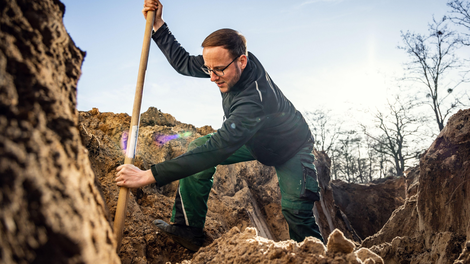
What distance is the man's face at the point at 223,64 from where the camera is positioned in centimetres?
276

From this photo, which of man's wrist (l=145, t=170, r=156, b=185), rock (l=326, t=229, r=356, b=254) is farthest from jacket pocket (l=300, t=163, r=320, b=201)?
man's wrist (l=145, t=170, r=156, b=185)

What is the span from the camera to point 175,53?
11.5 feet

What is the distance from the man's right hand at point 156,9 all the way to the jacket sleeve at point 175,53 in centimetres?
5

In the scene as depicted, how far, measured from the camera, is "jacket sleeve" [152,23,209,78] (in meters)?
3.42

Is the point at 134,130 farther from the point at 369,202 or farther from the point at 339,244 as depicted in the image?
the point at 369,202

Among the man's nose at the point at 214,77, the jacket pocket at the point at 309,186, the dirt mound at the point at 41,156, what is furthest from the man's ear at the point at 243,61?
the dirt mound at the point at 41,156

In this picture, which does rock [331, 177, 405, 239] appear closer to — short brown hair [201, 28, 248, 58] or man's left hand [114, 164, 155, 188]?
short brown hair [201, 28, 248, 58]

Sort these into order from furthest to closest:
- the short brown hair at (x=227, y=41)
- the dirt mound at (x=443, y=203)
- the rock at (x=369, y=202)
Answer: the rock at (x=369, y=202) → the dirt mound at (x=443, y=203) → the short brown hair at (x=227, y=41)

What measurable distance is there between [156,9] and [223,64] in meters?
1.11

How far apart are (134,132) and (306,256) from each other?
171cm

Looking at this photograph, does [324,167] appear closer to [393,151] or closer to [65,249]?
[393,151]

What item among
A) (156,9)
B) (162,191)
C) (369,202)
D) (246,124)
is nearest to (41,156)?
(246,124)

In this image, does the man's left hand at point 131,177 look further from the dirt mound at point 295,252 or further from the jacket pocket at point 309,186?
the jacket pocket at point 309,186

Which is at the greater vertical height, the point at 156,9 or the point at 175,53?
the point at 156,9
